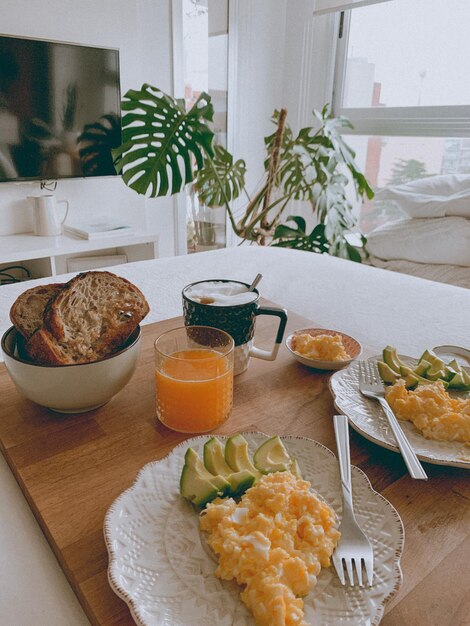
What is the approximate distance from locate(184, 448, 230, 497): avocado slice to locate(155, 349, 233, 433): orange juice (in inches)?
4.1

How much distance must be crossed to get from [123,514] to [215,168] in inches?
100

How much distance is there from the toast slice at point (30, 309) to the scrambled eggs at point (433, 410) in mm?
527

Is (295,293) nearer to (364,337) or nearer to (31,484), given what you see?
(364,337)

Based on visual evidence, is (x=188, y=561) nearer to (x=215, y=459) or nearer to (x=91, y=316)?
(x=215, y=459)

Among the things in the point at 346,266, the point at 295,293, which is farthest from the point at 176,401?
the point at 346,266

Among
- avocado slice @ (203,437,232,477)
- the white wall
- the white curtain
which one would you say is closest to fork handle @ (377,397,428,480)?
avocado slice @ (203,437,232,477)

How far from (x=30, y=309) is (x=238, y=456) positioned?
0.38 metres

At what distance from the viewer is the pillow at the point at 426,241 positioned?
2.42 m

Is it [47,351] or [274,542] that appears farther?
[47,351]

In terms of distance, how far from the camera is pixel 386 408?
69cm

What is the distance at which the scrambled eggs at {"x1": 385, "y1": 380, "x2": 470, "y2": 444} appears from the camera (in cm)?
64

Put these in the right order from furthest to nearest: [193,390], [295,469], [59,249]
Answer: [59,249] → [193,390] → [295,469]

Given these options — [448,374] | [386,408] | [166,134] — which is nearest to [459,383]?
[448,374]

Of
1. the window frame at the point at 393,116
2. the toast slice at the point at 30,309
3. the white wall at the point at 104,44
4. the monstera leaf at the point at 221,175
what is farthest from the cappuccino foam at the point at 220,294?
the window frame at the point at 393,116
